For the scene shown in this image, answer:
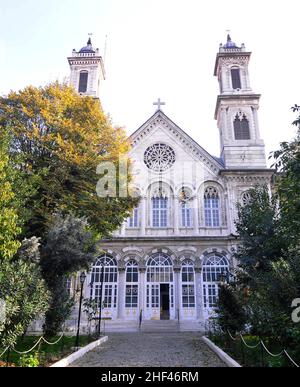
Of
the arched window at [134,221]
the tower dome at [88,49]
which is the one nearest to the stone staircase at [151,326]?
the arched window at [134,221]

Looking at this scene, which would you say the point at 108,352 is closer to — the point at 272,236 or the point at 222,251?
the point at 272,236

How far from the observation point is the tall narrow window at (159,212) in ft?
97.9

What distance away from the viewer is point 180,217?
29.9m

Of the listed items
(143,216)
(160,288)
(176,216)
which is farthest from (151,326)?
(176,216)

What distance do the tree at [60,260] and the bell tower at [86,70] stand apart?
23456mm

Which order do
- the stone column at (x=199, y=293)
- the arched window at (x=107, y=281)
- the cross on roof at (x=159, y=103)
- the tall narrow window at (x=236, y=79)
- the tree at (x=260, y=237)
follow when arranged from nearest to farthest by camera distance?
the tree at (x=260, y=237), the stone column at (x=199, y=293), the arched window at (x=107, y=281), the cross on roof at (x=159, y=103), the tall narrow window at (x=236, y=79)

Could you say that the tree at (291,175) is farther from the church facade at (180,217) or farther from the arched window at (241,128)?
the arched window at (241,128)

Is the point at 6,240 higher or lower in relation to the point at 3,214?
lower

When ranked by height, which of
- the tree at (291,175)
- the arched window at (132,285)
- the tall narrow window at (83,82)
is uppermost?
the tall narrow window at (83,82)

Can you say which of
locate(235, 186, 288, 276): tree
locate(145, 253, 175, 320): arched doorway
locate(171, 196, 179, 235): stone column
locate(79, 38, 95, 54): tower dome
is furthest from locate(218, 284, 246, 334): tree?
locate(79, 38, 95, 54): tower dome

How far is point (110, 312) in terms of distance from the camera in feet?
87.9

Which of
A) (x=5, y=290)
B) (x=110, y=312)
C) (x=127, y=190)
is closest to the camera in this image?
(x=5, y=290)

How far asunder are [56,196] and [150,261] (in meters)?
13.3
